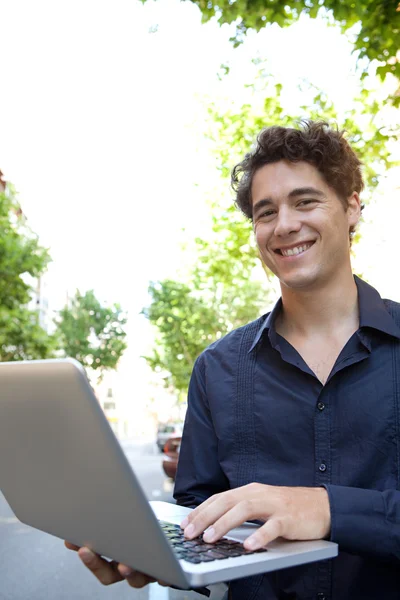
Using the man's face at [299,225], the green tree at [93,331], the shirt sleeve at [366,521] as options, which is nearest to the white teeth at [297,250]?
the man's face at [299,225]

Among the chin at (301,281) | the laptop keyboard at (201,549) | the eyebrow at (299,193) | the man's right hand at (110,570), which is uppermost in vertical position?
the eyebrow at (299,193)

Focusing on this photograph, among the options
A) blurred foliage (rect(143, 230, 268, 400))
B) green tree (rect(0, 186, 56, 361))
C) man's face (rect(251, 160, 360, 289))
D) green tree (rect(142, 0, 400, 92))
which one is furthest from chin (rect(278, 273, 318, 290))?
green tree (rect(0, 186, 56, 361))

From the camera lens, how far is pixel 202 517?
124 centimetres

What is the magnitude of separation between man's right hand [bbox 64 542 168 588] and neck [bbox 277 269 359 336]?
0.87 meters

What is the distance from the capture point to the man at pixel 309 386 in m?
1.59

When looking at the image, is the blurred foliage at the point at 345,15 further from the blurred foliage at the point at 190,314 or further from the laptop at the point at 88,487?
the blurred foliage at the point at 190,314

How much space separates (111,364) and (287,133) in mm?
43505

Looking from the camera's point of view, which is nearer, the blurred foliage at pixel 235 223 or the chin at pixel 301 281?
the chin at pixel 301 281

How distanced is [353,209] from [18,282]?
19.4m

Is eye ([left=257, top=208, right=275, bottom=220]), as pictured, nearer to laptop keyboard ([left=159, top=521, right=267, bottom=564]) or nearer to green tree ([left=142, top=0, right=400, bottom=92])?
laptop keyboard ([left=159, top=521, right=267, bottom=564])

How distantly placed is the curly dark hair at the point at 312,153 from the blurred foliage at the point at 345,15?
Answer: 7.15 ft

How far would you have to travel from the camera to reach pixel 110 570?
4.17 feet

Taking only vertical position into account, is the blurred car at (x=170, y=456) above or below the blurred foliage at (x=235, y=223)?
below

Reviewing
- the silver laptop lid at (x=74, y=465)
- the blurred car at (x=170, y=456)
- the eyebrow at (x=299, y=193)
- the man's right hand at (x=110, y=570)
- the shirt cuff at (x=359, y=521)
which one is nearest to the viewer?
the silver laptop lid at (x=74, y=465)
